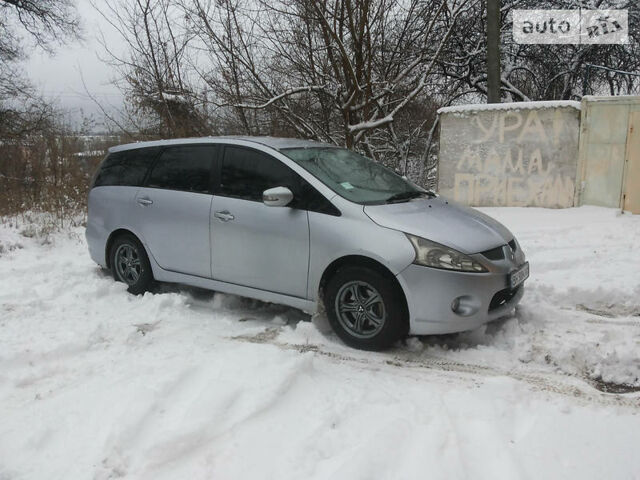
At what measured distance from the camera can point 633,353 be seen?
3748mm

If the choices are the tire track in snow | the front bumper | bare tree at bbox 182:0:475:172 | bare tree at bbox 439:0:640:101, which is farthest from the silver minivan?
bare tree at bbox 439:0:640:101

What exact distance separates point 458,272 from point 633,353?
1354 millimetres

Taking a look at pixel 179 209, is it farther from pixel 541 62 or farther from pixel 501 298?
pixel 541 62

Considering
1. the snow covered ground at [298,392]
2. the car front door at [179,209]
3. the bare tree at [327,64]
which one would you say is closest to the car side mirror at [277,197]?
the car front door at [179,209]

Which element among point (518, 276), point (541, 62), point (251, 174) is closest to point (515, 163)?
point (518, 276)

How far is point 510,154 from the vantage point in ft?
30.3

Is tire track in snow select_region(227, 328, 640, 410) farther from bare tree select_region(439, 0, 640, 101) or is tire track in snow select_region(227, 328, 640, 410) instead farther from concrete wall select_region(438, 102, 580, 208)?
bare tree select_region(439, 0, 640, 101)

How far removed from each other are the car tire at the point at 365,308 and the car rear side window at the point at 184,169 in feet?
5.58

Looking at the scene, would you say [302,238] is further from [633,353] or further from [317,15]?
[317,15]

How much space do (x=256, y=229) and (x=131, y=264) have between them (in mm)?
1809

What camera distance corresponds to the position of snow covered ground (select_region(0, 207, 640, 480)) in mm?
2604

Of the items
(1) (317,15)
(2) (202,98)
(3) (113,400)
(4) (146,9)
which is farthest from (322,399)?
(4) (146,9)

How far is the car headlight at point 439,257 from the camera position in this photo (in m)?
3.80

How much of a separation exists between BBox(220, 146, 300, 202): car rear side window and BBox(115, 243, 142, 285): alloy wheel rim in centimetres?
139
